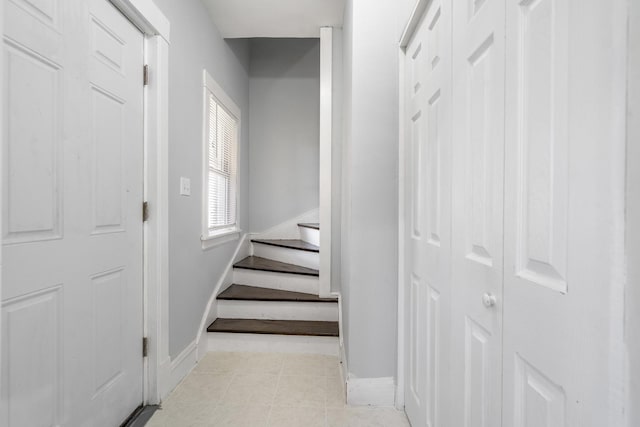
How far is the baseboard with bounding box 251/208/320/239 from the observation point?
3.75 metres

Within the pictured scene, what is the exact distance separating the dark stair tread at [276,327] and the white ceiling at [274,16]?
7.67ft

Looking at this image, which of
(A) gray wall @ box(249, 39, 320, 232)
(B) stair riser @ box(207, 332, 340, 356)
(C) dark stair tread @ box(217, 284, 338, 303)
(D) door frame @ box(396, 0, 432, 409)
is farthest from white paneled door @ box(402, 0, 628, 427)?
(A) gray wall @ box(249, 39, 320, 232)

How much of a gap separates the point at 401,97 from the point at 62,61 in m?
1.43

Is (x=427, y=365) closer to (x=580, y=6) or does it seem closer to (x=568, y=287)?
(x=568, y=287)

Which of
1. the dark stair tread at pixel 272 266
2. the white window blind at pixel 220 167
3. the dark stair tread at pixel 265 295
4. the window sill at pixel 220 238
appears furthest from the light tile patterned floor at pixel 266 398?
the white window blind at pixel 220 167

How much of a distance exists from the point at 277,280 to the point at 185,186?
3.92 feet

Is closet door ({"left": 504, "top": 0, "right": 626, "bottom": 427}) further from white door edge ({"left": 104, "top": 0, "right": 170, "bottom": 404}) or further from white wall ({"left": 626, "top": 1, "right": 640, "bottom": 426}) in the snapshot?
white door edge ({"left": 104, "top": 0, "right": 170, "bottom": 404})

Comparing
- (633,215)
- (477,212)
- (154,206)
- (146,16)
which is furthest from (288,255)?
(633,215)

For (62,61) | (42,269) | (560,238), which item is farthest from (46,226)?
(560,238)

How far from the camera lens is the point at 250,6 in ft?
7.70

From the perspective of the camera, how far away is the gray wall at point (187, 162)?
188 cm

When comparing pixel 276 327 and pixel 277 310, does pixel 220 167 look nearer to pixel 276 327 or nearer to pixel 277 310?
pixel 277 310

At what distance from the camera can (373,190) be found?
169 cm

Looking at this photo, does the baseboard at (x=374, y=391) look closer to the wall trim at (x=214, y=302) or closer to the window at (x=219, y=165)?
the wall trim at (x=214, y=302)
